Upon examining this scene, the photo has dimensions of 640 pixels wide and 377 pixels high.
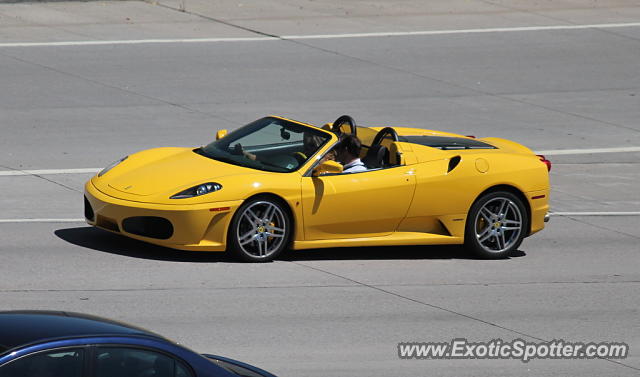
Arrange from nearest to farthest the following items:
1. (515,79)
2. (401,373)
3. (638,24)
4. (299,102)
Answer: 1. (401,373)
2. (299,102)
3. (515,79)
4. (638,24)

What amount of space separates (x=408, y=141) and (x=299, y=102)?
242 inches

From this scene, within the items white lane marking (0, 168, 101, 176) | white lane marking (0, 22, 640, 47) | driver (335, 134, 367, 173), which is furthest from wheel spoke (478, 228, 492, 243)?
white lane marking (0, 22, 640, 47)

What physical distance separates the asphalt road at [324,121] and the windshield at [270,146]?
98 centimetres

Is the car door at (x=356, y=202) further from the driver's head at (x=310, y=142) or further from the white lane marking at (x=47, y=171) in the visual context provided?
the white lane marking at (x=47, y=171)

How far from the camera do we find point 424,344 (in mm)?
8914

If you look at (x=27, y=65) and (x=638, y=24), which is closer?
(x=27, y=65)

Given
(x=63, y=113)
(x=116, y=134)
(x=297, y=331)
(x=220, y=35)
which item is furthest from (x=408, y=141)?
(x=220, y=35)

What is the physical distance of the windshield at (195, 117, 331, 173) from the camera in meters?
11.4

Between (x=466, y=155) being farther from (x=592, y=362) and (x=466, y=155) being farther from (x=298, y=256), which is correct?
(x=592, y=362)

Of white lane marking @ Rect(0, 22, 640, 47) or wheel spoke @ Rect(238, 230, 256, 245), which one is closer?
wheel spoke @ Rect(238, 230, 256, 245)

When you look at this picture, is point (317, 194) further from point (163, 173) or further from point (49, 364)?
point (49, 364)

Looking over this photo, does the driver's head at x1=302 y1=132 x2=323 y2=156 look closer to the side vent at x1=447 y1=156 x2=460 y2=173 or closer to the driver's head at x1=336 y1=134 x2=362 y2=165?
the driver's head at x1=336 y1=134 x2=362 y2=165

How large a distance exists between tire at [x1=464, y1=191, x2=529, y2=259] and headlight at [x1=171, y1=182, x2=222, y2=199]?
109 inches

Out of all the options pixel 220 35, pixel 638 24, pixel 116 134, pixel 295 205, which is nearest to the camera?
pixel 295 205
